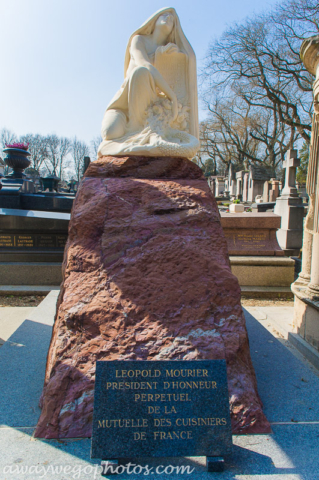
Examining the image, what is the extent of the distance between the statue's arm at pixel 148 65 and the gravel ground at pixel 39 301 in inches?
135

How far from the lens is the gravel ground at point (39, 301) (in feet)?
18.5

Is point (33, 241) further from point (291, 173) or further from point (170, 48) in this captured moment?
point (291, 173)

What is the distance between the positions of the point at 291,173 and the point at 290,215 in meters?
1.94

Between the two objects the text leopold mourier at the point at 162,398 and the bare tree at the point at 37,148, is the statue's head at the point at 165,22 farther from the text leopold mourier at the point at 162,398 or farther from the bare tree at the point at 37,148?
the bare tree at the point at 37,148

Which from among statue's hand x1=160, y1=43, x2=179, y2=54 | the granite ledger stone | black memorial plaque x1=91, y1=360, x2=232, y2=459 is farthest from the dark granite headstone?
black memorial plaque x1=91, y1=360, x2=232, y2=459

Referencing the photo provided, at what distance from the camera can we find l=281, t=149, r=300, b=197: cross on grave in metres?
10.5

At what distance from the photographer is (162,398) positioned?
5.74 feet

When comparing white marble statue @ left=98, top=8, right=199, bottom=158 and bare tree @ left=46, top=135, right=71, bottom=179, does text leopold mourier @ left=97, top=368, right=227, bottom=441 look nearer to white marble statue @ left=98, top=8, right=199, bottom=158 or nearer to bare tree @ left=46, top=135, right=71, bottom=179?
white marble statue @ left=98, top=8, right=199, bottom=158

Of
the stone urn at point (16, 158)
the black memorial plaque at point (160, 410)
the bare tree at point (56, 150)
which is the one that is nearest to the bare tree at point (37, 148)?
the bare tree at point (56, 150)

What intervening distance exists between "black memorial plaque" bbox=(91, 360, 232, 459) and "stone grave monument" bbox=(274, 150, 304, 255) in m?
7.56

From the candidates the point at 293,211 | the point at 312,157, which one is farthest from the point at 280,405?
the point at 293,211

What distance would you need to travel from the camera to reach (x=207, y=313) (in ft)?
7.59

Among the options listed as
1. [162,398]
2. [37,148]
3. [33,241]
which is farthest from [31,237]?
[37,148]

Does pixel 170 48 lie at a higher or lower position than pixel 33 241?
higher
